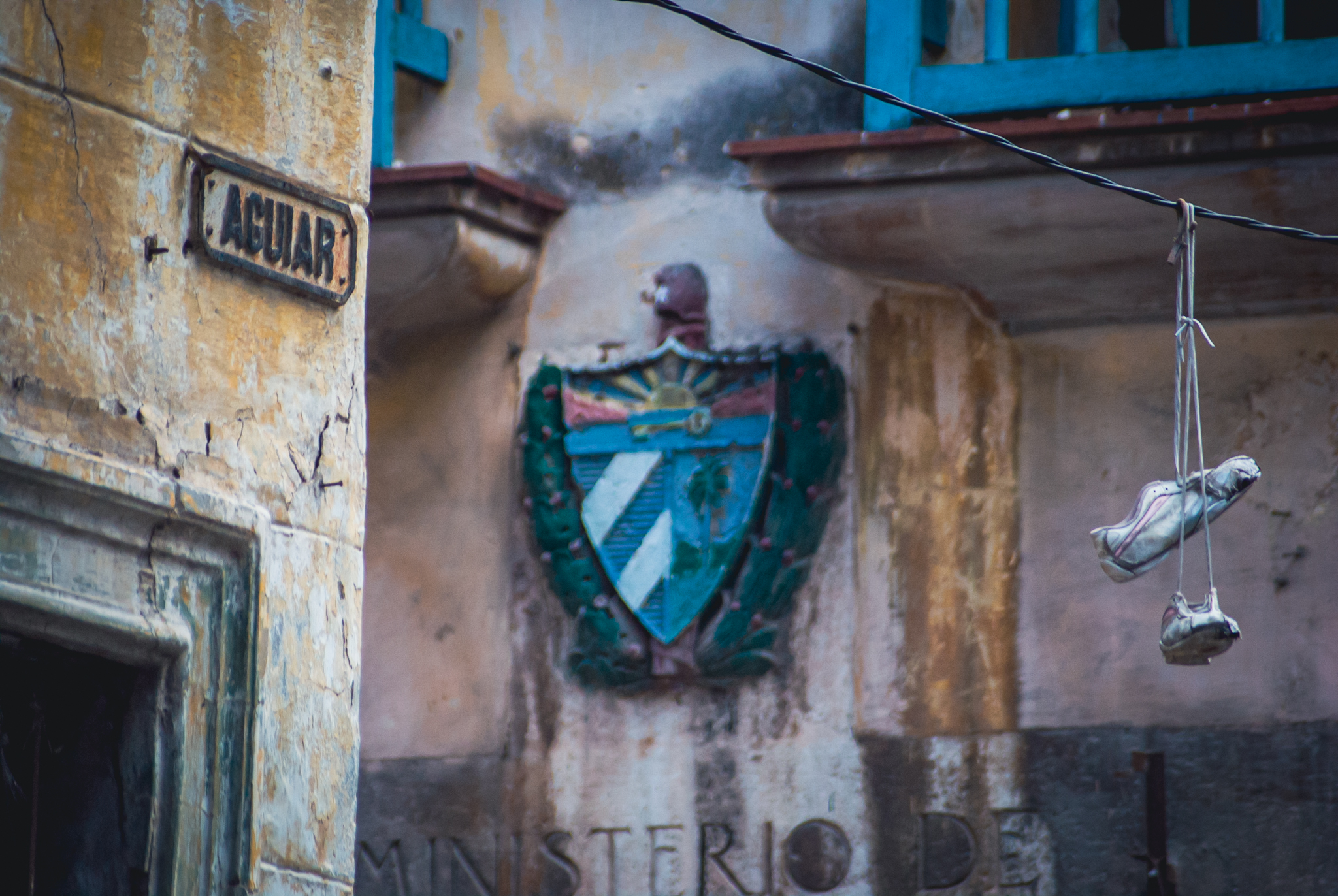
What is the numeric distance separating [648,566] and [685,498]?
275 mm

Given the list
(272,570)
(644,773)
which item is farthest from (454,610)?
(272,570)

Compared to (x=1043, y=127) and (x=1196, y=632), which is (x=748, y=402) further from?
(x=1196, y=632)

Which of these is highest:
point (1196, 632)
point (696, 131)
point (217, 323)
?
point (696, 131)

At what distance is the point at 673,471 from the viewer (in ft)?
27.5

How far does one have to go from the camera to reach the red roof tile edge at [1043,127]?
730 cm

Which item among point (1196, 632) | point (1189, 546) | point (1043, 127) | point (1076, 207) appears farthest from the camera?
point (1189, 546)

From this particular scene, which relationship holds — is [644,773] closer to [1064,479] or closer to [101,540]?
[1064,479]

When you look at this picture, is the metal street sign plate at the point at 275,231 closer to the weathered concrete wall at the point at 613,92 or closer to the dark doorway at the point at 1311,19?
the weathered concrete wall at the point at 613,92

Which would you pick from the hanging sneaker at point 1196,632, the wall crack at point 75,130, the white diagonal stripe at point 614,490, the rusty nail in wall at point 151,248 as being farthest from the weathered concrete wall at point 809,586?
the wall crack at point 75,130

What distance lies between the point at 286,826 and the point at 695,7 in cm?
459

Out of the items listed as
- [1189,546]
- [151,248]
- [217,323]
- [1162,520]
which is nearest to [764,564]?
[1189,546]

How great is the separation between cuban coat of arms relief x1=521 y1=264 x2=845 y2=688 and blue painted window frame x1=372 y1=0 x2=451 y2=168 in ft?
3.71

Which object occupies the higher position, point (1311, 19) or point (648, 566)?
point (1311, 19)

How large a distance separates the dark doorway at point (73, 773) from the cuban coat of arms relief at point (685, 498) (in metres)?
3.42
